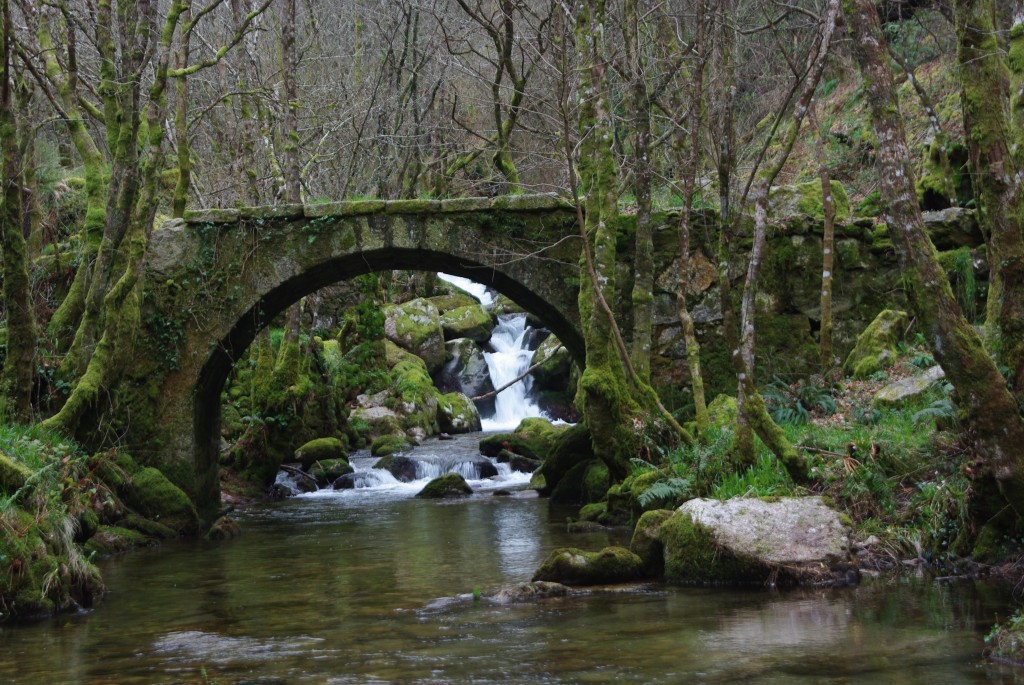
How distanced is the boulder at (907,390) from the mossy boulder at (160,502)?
7.18 metres

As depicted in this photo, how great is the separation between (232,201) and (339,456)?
259 inches

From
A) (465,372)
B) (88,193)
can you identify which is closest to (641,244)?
(88,193)

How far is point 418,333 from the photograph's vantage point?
21.7 m

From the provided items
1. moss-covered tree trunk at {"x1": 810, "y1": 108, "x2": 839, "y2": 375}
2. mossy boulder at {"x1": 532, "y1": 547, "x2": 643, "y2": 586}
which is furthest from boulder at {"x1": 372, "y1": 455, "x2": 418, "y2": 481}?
mossy boulder at {"x1": 532, "y1": 547, "x2": 643, "y2": 586}

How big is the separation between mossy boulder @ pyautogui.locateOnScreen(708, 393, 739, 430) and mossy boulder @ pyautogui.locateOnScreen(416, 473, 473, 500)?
4000 mm

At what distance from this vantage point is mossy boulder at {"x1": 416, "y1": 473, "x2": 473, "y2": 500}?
507 inches

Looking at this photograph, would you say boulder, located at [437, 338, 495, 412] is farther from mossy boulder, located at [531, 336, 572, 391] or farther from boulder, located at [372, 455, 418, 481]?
boulder, located at [372, 455, 418, 481]

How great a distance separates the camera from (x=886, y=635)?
459cm

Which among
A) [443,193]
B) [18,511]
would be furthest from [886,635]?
[443,193]

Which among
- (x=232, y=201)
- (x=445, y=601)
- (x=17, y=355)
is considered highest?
(x=232, y=201)

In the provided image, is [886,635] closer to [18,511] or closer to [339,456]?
[18,511]

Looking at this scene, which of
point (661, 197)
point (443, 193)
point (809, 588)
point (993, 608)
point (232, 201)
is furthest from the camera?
point (232, 201)

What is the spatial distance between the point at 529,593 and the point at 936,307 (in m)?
2.97

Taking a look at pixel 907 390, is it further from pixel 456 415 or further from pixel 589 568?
pixel 456 415
